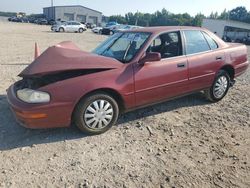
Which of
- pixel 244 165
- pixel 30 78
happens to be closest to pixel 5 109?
pixel 30 78

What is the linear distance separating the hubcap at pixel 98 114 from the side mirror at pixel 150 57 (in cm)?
89

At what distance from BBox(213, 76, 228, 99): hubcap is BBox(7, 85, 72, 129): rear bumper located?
3334 millimetres

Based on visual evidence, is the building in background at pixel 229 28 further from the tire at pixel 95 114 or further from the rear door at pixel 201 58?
the tire at pixel 95 114

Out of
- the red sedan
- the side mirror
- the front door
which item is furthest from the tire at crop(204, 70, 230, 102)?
the side mirror

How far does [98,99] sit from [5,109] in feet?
6.98

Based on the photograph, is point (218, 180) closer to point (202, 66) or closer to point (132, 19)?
point (202, 66)

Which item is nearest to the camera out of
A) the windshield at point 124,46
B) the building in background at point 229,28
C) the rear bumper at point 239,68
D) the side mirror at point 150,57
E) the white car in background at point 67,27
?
the side mirror at point 150,57

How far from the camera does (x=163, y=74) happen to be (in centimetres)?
491

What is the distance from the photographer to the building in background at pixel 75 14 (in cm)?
8419

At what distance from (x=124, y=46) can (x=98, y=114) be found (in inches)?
55.0

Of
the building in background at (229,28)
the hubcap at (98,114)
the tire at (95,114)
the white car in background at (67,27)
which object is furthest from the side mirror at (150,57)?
the building in background at (229,28)

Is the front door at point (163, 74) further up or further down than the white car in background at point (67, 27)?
further down

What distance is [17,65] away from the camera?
9.57m

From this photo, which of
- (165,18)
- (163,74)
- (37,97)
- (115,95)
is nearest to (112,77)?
(115,95)
